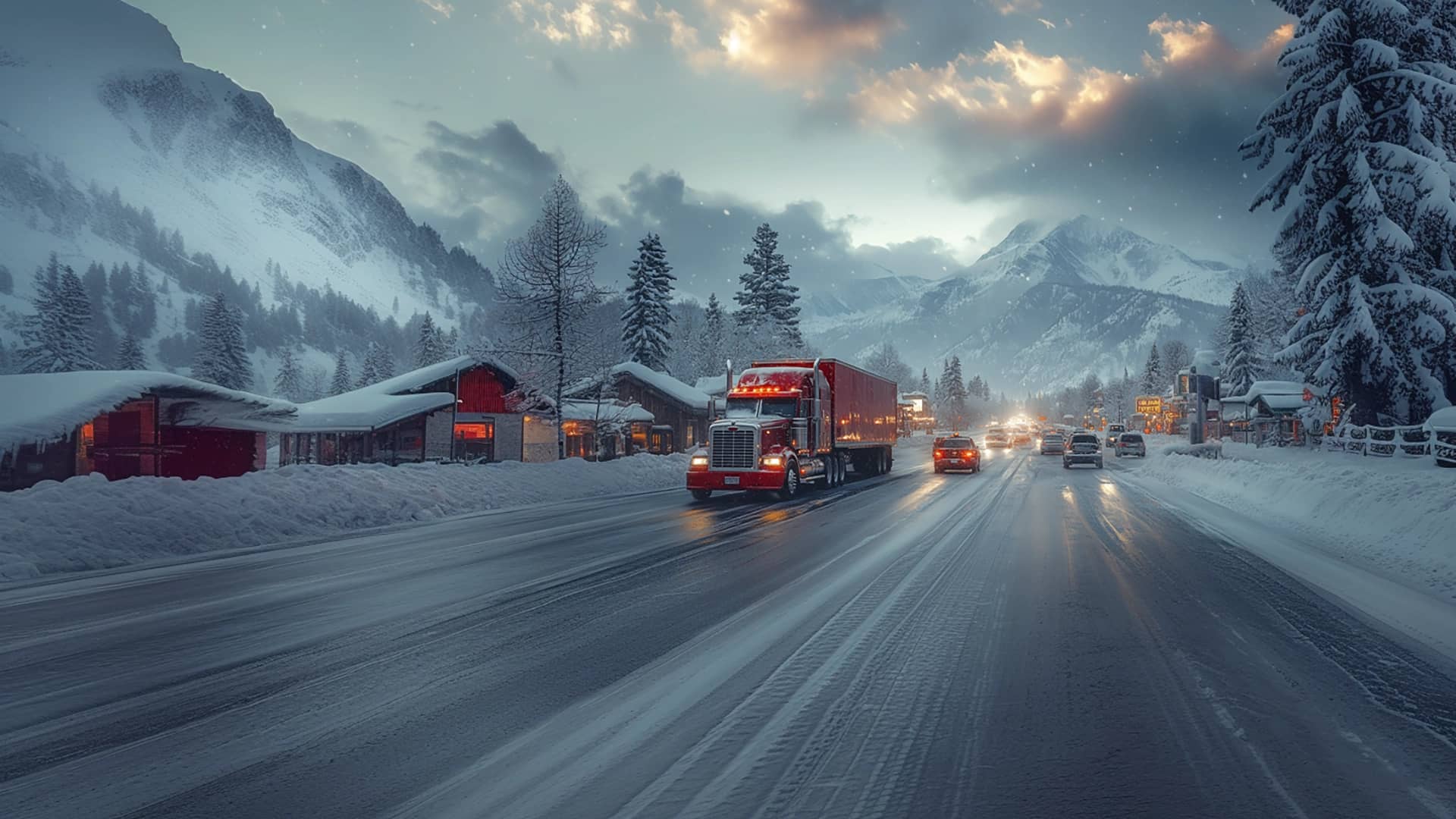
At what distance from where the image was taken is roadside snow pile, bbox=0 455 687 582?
392 inches

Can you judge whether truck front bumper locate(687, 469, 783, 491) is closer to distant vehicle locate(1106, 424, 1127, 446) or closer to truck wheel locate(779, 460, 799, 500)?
truck wheel locate(779, 460, 799, 500)

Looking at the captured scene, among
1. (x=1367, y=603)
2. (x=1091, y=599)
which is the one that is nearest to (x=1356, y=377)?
(x=1367, y=603)

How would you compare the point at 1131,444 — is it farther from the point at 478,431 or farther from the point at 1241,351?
A: the point at 1241,351

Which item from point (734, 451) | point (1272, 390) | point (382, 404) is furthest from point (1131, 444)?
point (382, 404)

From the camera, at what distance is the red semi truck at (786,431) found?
2041 cm

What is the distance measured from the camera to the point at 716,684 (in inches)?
190

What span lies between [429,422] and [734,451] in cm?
2754

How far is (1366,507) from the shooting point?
1234 cm

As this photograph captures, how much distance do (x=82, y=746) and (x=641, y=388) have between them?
49.8 m

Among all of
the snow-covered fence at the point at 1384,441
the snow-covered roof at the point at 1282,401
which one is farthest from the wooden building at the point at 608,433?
the snow-covered roof at the point at 1282,401

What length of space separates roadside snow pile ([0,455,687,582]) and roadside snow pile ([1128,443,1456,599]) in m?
16.3

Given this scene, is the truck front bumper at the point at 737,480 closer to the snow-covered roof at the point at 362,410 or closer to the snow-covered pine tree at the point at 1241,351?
the snow-covered roof at the point at 362,410

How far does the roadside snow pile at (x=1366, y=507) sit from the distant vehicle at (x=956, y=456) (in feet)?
36.6

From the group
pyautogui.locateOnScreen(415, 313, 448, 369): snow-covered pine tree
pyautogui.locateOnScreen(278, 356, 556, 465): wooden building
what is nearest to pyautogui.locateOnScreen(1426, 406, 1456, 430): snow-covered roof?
pyautogui.locateOnScreen(278, 356, 556, 465): wooden building
